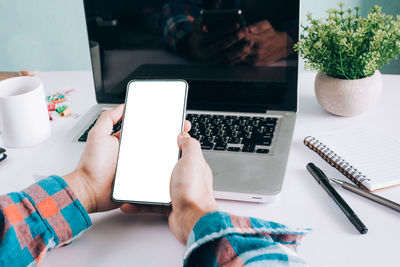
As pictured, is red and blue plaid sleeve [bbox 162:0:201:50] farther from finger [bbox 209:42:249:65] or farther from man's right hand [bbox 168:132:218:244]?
man's right hand [bbox 168:132:218:244]

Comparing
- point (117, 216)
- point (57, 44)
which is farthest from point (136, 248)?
point (57, 44)

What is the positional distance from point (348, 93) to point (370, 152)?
15 cm

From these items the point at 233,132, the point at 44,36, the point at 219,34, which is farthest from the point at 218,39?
the point at 44,36

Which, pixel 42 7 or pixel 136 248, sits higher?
pixel 42 7

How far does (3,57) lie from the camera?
188 centimetres

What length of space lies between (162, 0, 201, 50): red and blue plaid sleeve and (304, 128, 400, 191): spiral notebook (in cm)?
A: 33

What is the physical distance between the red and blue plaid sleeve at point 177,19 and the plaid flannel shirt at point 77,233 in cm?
40

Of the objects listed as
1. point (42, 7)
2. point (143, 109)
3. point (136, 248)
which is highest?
point (42, 7)

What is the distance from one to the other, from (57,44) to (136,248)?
1.58m

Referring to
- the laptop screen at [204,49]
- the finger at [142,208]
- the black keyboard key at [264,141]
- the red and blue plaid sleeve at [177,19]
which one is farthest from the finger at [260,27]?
the finger at [142,208]

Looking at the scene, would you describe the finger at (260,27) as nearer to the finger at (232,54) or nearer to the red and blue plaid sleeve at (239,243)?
the finger at (232,54)

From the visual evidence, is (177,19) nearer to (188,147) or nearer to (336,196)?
→ (188,147)

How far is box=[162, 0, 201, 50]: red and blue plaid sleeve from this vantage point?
0.74 meters

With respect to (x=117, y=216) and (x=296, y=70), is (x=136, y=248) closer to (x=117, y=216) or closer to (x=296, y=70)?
(x=117, y=216)
